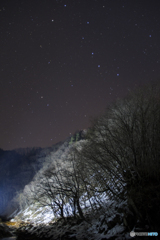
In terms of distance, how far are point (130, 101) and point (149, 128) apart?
302 centimetres

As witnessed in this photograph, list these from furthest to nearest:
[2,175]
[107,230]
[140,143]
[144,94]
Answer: [2,175]
[144,94]
[140,143]
[107,230]

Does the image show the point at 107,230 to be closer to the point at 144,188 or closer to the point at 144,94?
the point at 144,188

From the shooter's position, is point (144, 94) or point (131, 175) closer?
point (131, 175)

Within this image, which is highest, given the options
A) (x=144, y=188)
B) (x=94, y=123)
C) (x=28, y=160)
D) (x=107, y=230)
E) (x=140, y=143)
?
(x=28, y=160)

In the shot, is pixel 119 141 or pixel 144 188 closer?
pixel 144 188

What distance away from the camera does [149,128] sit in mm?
9609

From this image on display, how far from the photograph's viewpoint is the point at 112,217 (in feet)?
28.0

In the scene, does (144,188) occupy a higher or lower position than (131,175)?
lower

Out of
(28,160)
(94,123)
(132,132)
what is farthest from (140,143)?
(28,160)

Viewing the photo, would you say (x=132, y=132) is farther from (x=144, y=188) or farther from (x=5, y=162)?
(x=5, y=162)

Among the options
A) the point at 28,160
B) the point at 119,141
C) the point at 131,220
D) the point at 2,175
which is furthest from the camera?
the point at 28,160

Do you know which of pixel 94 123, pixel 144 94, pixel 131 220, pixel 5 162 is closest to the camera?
pixel 131 220

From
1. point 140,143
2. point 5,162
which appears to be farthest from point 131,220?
point 5,162

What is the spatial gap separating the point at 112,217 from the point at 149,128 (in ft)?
20.6
